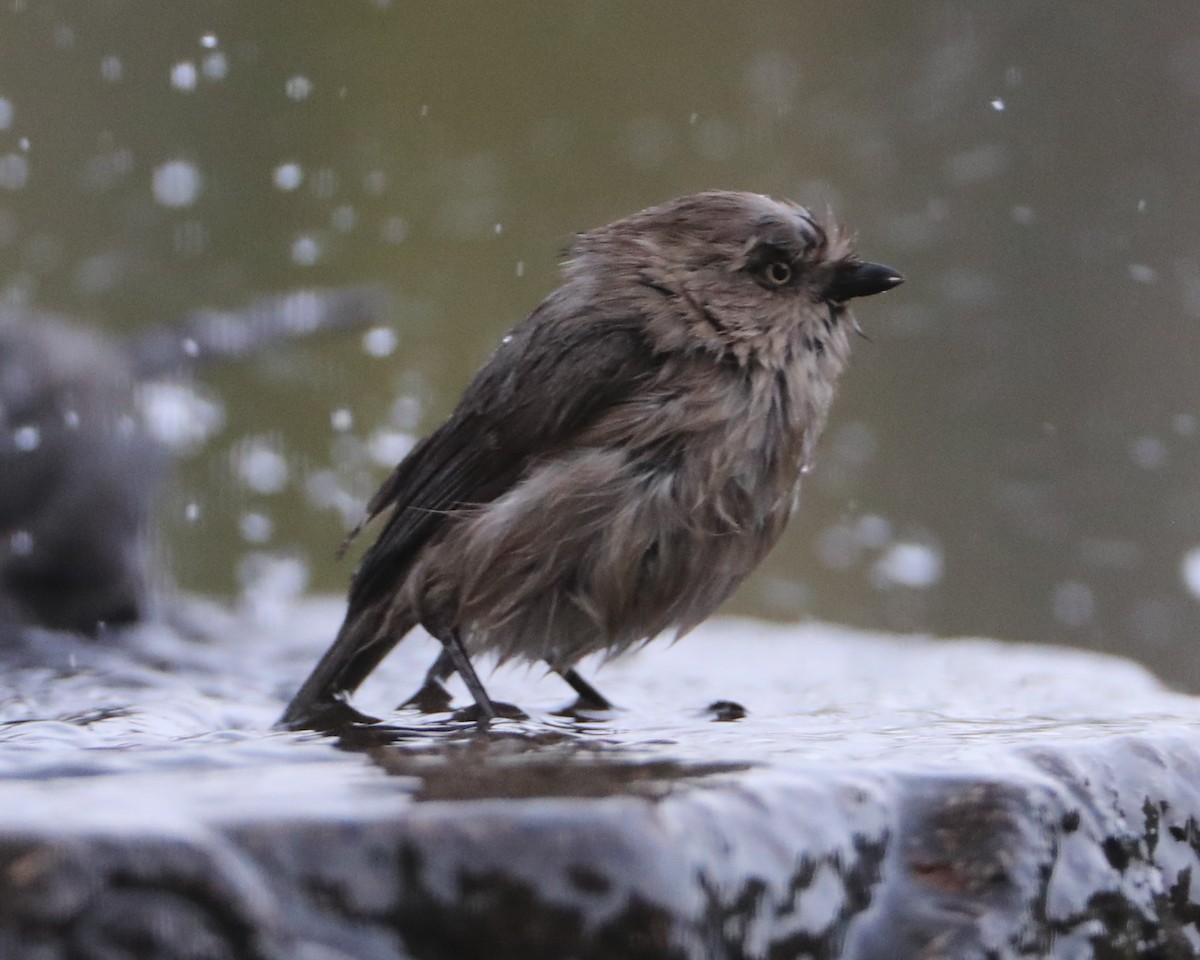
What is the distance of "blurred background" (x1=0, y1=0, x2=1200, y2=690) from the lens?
10617 millimetres

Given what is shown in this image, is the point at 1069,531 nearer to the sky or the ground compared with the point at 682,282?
nearer to the ground

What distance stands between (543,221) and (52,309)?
3329 mm

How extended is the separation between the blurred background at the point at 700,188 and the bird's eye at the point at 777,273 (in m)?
6.96

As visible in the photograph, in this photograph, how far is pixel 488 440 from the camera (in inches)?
136

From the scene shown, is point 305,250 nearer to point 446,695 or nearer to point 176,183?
point 176,183

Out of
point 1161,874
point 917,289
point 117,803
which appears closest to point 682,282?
point 1161,874

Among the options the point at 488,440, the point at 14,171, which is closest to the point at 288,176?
the point at 14,171

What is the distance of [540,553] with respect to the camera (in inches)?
129

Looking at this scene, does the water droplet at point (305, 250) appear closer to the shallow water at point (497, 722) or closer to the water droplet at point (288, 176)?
the water droplet at point (288, 176)

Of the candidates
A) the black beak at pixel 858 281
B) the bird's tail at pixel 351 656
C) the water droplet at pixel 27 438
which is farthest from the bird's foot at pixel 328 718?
the water droplet at pixel 27 438

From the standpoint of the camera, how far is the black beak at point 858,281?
350 centimetres

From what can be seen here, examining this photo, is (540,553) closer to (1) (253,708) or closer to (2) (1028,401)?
(1) (253,708)

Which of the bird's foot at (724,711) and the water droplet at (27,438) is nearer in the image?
the bird's foot at (724,711)

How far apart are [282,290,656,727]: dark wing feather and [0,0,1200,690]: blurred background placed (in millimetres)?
6669
